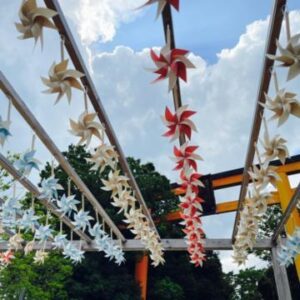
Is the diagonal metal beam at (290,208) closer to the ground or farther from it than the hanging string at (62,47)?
farther from it

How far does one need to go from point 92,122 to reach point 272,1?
86cm

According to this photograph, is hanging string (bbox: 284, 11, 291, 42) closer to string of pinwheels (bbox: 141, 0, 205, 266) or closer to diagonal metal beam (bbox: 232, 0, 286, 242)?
diagonal metal beam (bbox: 232, 0, 286, 242)

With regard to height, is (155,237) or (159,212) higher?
(159,212)

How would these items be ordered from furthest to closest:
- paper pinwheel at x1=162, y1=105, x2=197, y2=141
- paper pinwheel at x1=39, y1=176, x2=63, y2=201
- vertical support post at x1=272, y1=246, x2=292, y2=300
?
vertical support post at x1=272, y1=246, x2=292, y2=300 → paper pinwheel at x1=39, y1=176, x2=63, y2=201 → paper pinwheel at x1=162, y1=105, x2=197, y2=141

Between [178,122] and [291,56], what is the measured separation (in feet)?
1.62

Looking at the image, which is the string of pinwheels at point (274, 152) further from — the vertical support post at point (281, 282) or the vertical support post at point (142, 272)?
the vertical support post at point (142, 272)

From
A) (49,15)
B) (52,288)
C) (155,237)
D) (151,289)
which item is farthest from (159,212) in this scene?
(49,15)

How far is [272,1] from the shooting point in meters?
1.28

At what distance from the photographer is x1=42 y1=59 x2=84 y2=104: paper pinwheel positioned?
1161 mm

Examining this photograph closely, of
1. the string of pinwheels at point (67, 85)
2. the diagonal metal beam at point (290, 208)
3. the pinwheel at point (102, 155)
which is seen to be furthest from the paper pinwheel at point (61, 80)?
A: the diagonal metal beam at point (290, 208)

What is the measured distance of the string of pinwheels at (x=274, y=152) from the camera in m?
1.09

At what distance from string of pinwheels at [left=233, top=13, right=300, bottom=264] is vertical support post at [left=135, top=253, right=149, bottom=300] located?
13.5 feet

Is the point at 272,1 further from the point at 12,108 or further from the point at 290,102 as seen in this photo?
the point at 12,108

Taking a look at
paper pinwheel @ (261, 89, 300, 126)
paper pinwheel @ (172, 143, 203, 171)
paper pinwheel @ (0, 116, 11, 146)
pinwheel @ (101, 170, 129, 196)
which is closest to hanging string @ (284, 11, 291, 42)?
paper pinwheel @ (261, 89, 300, 126)
